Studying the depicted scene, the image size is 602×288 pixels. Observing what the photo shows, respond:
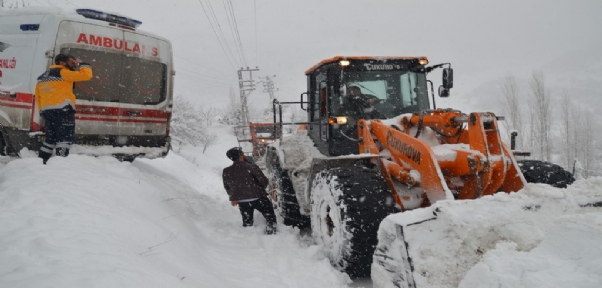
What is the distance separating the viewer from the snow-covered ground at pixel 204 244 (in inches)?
72.7

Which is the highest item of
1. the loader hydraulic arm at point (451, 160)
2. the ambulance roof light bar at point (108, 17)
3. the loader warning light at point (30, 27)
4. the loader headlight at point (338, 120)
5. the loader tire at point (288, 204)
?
the ambulance roof light bar at point (108, 17)

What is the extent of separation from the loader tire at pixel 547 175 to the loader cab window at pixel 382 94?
1.53m

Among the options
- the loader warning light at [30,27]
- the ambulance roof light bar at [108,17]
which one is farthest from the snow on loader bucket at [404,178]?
the loader warning light at [30,27]

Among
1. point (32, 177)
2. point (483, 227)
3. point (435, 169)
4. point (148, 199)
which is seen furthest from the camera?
point (148, 199)

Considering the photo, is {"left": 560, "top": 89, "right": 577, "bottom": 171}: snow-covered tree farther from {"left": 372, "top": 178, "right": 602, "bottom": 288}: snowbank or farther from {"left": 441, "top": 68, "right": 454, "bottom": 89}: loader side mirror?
{"left": 372, "top": 178, "right": 602, "bottom": 288}: snowbank

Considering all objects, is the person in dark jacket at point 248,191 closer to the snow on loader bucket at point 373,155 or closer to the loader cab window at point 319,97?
the snow on loader bucket at point 373,155

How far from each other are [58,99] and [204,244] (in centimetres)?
285

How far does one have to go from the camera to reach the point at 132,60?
20.9ft

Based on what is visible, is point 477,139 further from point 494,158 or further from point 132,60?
point 132,60

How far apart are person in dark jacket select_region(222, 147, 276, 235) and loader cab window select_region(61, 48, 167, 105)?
2.32m

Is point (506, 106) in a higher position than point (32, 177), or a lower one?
higher

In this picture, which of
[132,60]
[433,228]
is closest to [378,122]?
[433,228]

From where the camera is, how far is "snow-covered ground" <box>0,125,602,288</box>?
72.7 inches

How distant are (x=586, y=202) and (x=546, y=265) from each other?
83 cm
